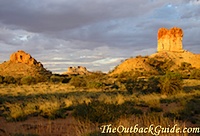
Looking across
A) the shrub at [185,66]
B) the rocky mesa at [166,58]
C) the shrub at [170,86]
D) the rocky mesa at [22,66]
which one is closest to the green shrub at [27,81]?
the rocky mesa at [22,66]

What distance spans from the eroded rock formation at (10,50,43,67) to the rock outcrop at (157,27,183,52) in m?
53.3

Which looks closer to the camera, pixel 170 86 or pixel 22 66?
pixel 170 86

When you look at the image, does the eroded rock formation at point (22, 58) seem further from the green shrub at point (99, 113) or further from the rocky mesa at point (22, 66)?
the green shrub at point (99, 113)

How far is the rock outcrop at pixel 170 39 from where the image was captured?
408 ft

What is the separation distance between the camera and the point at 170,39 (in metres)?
126

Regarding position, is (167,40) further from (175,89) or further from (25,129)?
(25,129)

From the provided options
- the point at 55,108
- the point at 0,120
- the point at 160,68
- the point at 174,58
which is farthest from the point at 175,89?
the point at 174,58

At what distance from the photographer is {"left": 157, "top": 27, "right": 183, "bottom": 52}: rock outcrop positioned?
408 ft

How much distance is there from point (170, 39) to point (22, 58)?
60.9m

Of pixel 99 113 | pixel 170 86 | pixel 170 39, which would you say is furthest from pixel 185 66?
pixel 99 113

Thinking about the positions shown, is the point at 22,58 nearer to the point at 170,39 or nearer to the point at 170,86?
the point at 170,39

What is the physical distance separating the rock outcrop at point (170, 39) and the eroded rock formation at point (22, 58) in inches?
2097

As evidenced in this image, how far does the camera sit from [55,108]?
1908cm

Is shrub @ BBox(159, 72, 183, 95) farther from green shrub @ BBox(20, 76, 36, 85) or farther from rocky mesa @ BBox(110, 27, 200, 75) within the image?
rocky mesa @ BBox(110, 27, 200, 75)
